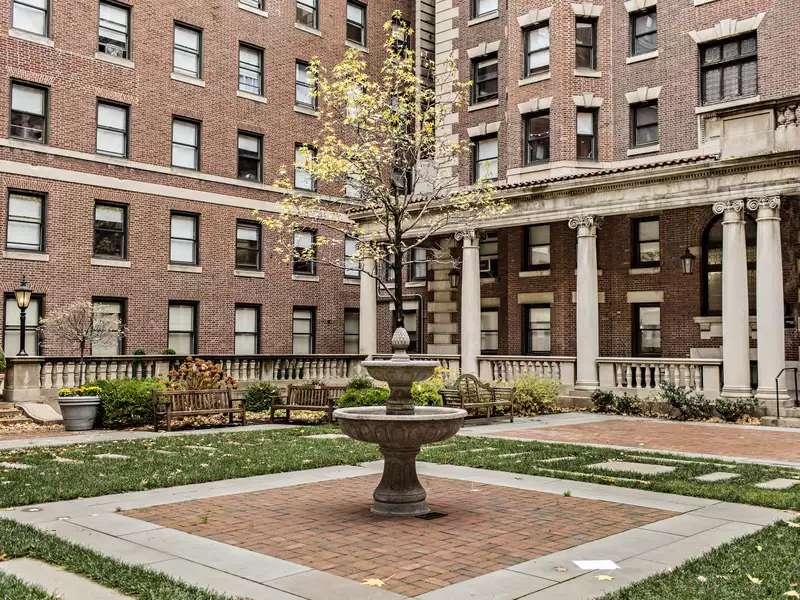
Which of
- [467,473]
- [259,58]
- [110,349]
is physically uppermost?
[259,58]

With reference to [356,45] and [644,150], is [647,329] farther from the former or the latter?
[356,45]

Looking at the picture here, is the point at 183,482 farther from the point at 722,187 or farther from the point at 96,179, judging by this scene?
the point at 96,179

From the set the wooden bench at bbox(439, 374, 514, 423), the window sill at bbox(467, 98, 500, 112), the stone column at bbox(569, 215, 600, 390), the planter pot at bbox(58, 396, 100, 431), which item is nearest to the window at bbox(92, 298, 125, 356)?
the planter pot at bbox(58, 396, 100, 431)

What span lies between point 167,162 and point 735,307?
20458 millimetres

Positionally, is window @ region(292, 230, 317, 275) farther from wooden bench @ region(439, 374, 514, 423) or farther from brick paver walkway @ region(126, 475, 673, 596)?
brick paver walkway @ region(126, 475, 673, 596)

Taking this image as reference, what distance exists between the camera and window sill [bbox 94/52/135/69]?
27.4m

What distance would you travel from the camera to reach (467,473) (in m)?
11.9

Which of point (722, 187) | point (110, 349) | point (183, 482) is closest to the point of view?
point (183, 482)

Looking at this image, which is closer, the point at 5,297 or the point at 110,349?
the point at 5,297

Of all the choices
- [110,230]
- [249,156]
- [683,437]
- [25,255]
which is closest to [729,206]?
[683,437]

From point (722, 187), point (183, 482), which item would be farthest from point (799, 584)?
point (722, 187)

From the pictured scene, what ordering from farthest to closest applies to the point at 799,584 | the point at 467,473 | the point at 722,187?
the point at 722,187 → the point at 467,473 → the point at 799,584

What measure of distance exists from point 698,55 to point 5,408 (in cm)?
2306

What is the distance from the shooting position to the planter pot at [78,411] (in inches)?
732
